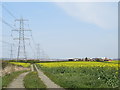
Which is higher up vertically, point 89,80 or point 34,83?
point 89,80

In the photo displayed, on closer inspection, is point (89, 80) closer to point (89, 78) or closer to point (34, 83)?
point (89, 78)

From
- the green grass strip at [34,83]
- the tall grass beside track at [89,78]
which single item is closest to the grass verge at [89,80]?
the tall grass beside track at [89,78]

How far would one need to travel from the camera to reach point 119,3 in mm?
13195

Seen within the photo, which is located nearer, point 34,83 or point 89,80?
point 34,83

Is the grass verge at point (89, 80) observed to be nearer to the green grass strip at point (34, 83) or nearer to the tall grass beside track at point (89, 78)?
the tall grass beside track at point (89, 78)

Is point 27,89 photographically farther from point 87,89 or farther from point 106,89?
point 106,89

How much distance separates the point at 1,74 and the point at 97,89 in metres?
12.3

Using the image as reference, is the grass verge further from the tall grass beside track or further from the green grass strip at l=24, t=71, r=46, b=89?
the green grass strip at l=24, t=71, r=46, b=89

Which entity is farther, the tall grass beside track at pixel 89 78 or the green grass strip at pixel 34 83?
the green grass strip at pixel 34 83

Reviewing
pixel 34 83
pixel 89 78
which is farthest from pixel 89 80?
pixel 34 83

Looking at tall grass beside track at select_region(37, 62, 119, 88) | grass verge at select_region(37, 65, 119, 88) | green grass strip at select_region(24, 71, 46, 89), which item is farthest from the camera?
green grass strip at select_region(24, 71, 46, 89)

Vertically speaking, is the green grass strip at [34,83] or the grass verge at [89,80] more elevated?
the grass verge at [89,80]

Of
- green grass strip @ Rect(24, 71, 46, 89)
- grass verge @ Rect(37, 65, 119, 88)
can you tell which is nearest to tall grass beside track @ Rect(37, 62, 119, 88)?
grass verge @ Rect(37, 65, 119, 88)

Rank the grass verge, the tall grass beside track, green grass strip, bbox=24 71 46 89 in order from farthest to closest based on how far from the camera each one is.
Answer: green grass strip, bbox=24 71 46 89 → the tall grass beside track → the grass verge
